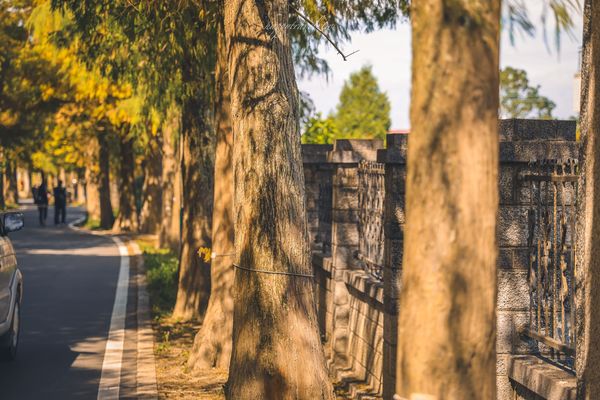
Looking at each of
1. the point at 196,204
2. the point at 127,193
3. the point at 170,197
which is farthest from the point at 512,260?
the point at 127,193

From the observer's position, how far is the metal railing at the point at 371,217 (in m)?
9.65

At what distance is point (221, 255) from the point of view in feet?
37.4

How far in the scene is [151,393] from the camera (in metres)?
9.85

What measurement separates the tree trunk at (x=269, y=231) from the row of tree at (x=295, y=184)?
0.01 meters

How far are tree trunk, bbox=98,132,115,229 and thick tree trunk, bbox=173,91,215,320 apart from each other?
71.1 ft

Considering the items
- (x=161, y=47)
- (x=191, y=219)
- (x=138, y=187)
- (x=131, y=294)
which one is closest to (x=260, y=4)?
(x=161, y=47)

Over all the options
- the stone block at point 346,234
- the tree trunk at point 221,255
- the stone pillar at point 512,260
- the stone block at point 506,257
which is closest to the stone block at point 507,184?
the stone pillar at point 512,260

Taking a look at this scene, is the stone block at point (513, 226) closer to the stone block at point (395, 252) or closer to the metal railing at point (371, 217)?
the stone block at point (395, 252)

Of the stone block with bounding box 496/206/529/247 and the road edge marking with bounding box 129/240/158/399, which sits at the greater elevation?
the stone block with bounding box 496/206/529/247

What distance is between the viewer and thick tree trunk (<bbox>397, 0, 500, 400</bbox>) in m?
3.85

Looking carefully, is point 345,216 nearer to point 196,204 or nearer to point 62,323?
point 196,204

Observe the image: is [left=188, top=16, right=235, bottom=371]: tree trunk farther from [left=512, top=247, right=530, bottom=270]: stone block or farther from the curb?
[left=512, top=247, right=530, bottom=270]: stone block

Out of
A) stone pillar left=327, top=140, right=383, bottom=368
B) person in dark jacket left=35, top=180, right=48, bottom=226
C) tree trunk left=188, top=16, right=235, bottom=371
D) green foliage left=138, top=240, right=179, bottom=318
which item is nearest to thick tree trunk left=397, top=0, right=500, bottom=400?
stone pillar left=327, top=140, right=383, bottom=368

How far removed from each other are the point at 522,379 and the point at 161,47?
8.56 m
